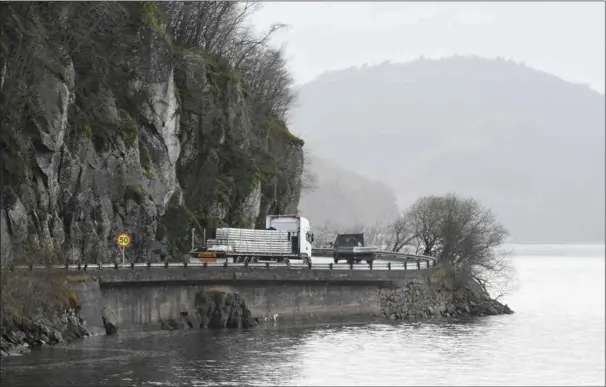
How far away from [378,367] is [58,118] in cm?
2666

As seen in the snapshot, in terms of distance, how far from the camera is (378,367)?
182 feet

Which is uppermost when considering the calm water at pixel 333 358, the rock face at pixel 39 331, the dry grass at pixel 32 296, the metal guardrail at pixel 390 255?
the metal guardrail at pixel 390 255

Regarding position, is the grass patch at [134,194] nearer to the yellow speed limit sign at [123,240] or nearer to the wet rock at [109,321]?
the yellow speed limit sign at [123,240]

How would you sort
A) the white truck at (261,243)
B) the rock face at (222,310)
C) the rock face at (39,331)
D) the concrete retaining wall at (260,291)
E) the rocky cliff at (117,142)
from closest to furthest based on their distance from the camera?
A: the rock face at (39,331) → the rocky cliff at (117,142) → the concrete retaining wall at (260,291) → the rock face at (222,310) → the white truck at (261,243)

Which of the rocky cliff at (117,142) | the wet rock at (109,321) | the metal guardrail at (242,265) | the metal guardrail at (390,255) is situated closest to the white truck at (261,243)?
the metal guardrail at (242,265)

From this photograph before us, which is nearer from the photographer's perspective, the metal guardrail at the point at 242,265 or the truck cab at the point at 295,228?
the metal guardrail at the point at 242,265

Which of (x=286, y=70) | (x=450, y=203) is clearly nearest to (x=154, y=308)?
(x=450, y=203)

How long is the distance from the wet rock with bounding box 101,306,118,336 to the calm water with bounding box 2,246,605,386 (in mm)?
1138

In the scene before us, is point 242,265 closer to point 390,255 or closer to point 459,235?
point 390,255

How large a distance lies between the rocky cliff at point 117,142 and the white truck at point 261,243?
431 centimetres

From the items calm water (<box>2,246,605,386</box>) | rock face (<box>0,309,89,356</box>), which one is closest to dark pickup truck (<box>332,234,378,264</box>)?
calm water (<box>2,246,605,386</box>)

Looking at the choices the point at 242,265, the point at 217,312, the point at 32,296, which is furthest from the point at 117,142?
the point at 32,296

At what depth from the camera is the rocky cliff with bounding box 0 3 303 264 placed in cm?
6575

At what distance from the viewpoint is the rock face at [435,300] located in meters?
85.1
